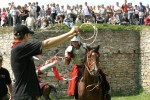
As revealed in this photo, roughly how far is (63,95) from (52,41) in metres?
18.0

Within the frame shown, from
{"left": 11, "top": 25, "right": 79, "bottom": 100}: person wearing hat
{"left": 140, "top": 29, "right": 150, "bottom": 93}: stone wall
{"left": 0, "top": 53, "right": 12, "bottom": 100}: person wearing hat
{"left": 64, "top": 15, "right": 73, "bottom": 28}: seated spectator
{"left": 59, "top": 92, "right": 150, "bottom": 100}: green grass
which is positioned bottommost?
{"left": 59, "top": 92, "right": 150, "bottom": 100}: green grass

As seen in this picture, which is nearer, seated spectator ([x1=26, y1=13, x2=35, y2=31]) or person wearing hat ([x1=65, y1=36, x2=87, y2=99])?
person wearing hat ([x1=65, y1=36, x2=87, y2=99])

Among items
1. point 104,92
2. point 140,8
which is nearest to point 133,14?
point 140,8

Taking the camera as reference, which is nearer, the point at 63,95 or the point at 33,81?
the point at 33,81

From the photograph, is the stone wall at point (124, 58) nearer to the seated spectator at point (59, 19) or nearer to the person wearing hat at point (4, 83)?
the seated spectator at point (59, 19)

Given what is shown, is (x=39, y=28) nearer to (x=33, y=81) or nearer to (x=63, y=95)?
(x=63, y=95)

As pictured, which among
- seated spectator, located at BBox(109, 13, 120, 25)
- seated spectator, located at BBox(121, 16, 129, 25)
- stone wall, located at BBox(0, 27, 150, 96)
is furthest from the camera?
seated spectator, located at BBox(109, 13, 120, 25)

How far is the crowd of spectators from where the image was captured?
25.7 meters

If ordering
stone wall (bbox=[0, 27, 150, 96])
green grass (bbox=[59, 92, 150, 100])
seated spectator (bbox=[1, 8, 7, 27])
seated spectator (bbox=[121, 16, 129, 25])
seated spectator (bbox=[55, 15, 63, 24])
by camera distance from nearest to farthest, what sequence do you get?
green grass (bbox=[59, 92, 150, 100]) < stone wall (bbox=[0, 27, 150, 96]) < seated spectator (bbox=[55, 15, 63, 24]) < seated spectator (bbox=[1, 8, 7, 27]) < seated spectator (bbox=[121, 16, 129, 25])

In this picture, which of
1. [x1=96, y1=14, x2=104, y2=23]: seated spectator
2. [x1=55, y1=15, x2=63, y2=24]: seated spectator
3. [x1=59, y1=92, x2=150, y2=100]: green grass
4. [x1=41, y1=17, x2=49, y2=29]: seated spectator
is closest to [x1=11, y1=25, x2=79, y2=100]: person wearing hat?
[x1=59, y1=92, x2=150, y2=100]: green grass

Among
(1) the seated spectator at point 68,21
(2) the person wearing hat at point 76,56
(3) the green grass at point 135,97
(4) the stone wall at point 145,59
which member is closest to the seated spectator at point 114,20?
(4) the stone wall at point 145,59

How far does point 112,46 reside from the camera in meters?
25.3

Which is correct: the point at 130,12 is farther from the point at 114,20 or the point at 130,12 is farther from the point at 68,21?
the point at 68,21

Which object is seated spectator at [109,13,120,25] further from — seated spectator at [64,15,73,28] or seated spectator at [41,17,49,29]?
seated spectator at [41,17,49,29]
